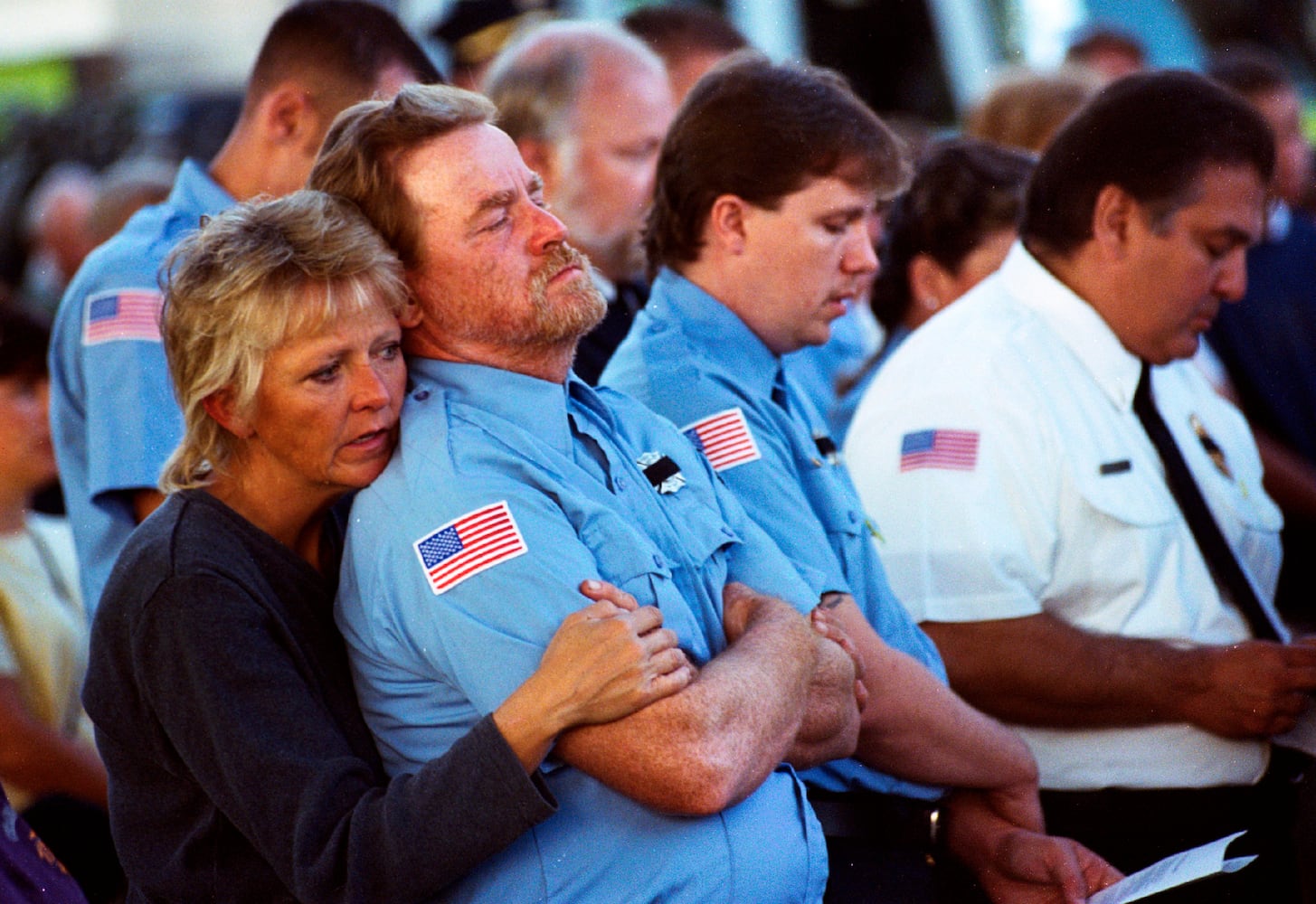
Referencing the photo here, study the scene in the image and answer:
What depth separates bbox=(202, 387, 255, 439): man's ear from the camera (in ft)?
7.38

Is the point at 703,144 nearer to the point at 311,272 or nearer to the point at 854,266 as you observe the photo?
the point at 854,266

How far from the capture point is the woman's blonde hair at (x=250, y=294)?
219cm

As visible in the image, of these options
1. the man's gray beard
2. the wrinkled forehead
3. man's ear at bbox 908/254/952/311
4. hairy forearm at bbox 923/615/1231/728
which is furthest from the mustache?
man's ear at bbox 908/254/952/311

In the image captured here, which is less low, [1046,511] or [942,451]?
[942,451]

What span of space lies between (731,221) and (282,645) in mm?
1279

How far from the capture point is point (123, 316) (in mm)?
3068

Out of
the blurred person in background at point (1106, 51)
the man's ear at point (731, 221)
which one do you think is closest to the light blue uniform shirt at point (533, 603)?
the man's ear at point (731, 221)

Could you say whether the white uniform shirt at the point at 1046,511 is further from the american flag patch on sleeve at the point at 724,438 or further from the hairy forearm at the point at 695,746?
the hairy forearm at the point at 695,746

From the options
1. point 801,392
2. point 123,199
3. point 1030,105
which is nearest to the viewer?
point 801,392

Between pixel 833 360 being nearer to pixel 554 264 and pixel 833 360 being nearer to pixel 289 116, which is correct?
pixel 289 116

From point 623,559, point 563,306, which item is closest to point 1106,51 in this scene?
point 563,306

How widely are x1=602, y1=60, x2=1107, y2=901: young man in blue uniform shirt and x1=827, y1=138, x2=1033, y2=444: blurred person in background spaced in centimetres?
118

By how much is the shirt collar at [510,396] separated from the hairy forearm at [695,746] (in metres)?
0.44

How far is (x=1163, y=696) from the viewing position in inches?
121
